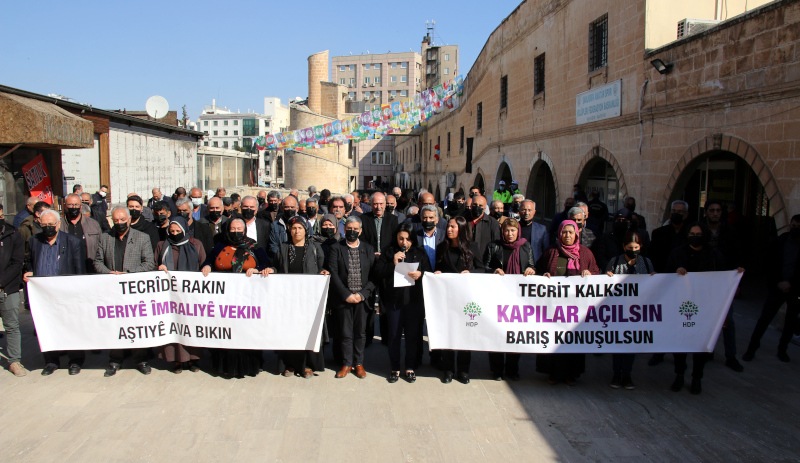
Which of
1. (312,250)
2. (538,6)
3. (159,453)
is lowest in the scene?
(159,453)

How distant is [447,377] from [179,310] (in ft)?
9.13

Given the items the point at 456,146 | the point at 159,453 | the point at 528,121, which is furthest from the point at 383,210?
the point at 456,146

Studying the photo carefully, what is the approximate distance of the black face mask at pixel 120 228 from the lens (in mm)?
6547

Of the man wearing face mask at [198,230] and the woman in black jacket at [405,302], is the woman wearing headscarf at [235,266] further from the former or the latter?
the man wearing face mask at [198,230]

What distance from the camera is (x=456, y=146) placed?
31500 millimetres

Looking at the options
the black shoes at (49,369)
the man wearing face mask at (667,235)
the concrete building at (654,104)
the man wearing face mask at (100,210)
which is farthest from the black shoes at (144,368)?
the concrete building at (654,104)

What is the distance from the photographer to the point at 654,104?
1123 centimetres

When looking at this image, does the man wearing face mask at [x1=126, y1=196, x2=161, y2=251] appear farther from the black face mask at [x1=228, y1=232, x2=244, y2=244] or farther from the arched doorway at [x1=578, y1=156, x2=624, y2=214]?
the arched doorway at [x1=578, y1=156, x2=624, y2=214]

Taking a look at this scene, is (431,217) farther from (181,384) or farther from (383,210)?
(181,384)

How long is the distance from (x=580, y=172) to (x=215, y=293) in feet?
34.8

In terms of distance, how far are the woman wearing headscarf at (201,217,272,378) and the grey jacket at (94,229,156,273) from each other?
64 centimetres

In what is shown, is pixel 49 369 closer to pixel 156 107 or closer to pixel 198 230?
pixel 198 230

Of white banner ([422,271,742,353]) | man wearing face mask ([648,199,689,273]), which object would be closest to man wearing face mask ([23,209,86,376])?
white banner ([422,271,742,353])

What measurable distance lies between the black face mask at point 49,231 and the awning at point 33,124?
4.36 metres
